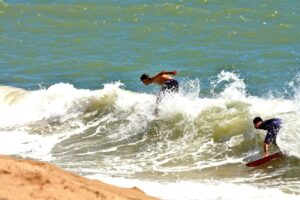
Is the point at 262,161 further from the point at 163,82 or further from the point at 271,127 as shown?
the point at 163,82

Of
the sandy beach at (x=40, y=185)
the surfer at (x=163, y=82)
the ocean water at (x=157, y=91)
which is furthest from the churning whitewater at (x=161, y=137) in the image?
the sandy beach at (x=40, y=185)

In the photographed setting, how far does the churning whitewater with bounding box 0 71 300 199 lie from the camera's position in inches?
446

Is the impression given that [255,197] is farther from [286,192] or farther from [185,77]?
[185,77]

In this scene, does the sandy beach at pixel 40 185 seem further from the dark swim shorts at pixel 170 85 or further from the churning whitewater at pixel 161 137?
the dark swim shorts at pixel 170 85

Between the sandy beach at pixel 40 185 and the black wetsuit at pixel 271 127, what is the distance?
4559mm

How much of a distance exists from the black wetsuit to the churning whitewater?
1.41 ft

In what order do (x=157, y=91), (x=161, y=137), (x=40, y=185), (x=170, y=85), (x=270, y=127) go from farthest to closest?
(x=157, y=91)
(x=170, y=85)
(x=161, y=137)
(x=270, y=127)
(x=40, y=185)

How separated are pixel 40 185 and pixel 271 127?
5.80 meters

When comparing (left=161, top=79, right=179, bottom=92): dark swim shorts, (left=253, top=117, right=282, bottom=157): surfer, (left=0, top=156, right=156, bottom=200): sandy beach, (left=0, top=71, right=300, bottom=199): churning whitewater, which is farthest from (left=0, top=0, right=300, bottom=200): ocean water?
(left=0, top=156, right=156, bottom=200): sandy beach

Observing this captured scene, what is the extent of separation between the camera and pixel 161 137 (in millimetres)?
13945

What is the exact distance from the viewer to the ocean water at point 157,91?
11.8m

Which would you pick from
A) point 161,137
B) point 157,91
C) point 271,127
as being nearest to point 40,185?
point 271,127

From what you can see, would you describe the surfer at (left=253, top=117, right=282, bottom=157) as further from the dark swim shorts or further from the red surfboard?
the dark swim shorts

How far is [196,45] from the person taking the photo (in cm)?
2342
